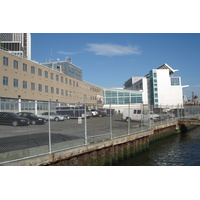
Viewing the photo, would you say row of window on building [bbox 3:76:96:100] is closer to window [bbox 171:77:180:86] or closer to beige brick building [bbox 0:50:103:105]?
beige brick building [bbox 0:50:103:105]

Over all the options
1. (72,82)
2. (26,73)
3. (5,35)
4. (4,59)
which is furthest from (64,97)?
(5,35)

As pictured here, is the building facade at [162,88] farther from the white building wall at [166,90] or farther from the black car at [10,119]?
the black car at [10,119]

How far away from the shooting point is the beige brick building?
33.1 meters

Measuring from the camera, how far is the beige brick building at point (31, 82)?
33.1 m

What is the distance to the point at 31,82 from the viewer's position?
129 feet

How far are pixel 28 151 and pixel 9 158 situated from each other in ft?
2.24

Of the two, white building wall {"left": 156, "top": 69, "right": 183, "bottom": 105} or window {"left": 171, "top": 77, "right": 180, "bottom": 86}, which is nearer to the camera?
white building wall {"left": 156, "top": 69, "right": 183, "bottom": 105}

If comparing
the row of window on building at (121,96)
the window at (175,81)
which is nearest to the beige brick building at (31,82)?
the row of window on building at (121,96)

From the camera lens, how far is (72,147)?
336 inches

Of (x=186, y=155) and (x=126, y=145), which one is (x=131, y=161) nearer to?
(x=126, y=145)

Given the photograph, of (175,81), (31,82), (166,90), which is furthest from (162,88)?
(31,82)

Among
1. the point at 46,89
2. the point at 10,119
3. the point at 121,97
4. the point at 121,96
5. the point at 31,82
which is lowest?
the point at 10,119

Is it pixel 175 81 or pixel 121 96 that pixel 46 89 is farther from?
pixel 175 81

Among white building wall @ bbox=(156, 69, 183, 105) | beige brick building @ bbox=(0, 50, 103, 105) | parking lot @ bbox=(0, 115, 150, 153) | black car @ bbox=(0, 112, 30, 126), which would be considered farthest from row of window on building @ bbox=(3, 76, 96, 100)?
white building wall @ bbox=(156, 69, 183, 105)
